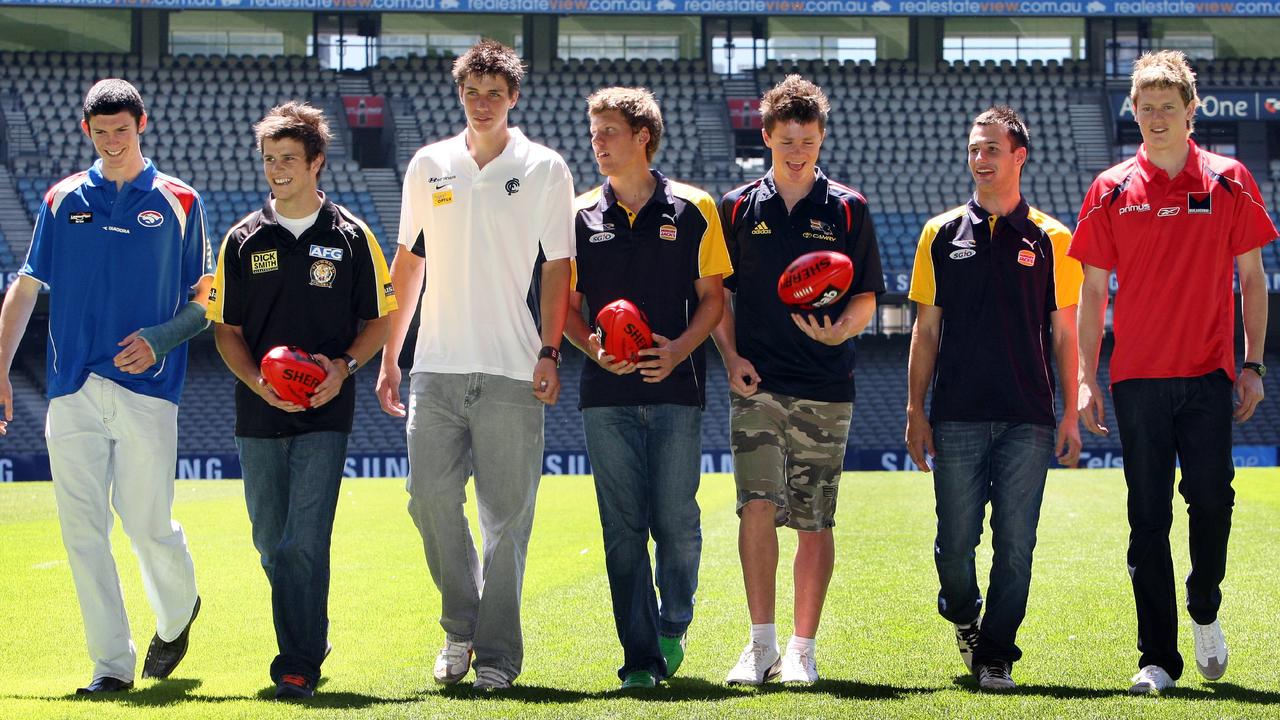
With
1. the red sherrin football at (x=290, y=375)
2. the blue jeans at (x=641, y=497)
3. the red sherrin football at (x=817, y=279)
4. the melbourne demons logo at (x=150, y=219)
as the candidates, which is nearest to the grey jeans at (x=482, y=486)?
the blue jeans at (x=641, y=497)

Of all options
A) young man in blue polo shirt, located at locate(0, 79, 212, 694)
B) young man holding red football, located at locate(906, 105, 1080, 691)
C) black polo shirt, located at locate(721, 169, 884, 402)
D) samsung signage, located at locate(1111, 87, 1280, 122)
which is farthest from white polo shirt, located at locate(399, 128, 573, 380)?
samsung signage, located at locate(1111, 87, 1280, 122)

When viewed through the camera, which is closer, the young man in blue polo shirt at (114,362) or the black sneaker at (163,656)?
the young man in blue polo shirt at (114,362)

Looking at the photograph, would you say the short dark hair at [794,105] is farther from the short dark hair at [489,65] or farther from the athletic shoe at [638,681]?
the athletic shoe at [638,681]

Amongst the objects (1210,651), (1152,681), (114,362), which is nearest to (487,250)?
(114,362)

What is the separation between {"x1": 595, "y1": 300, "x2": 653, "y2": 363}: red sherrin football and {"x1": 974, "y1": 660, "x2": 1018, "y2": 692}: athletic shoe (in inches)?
68.9

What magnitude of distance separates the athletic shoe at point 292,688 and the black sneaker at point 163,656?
715 millimetres

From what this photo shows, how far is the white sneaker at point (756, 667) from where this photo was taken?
5109 mm

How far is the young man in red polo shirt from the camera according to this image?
5.09m

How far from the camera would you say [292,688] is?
485cm

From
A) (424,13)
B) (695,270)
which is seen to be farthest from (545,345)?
(424,13)

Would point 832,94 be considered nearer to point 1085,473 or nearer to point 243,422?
point 1085,473

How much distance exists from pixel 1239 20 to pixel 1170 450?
3372 cm

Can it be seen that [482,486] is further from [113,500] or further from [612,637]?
[612,637]

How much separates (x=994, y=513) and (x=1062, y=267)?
3.30 ft
